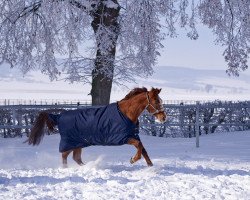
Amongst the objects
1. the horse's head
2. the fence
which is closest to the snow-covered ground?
the horse's head

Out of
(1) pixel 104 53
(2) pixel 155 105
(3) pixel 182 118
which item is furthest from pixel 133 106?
(3) pixel 182 118

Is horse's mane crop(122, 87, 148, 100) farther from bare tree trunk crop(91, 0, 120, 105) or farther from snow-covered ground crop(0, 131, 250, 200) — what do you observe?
bare tree trunk crop(91, 0, 120, 105)

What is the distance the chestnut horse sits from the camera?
9.44 m

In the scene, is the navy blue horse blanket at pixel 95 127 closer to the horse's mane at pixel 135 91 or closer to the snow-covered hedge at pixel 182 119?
the horse's mane at pixel 135 91

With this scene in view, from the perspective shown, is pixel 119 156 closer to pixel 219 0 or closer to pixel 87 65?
pixel 87 65

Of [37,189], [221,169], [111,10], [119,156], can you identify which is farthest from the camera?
[111,10]

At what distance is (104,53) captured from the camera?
17.1 m

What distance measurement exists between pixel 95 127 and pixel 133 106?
808 millimetres

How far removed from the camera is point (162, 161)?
11.8m

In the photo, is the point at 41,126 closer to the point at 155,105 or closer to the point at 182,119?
the point at 155,105

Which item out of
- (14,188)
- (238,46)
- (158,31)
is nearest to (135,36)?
(158,31)

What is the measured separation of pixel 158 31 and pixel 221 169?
8.75 m

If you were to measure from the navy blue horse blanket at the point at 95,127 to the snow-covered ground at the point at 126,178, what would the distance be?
1.60 ft

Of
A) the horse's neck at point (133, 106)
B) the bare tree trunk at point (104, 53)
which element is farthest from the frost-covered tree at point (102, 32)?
the horse's neck at point (133, 106)
